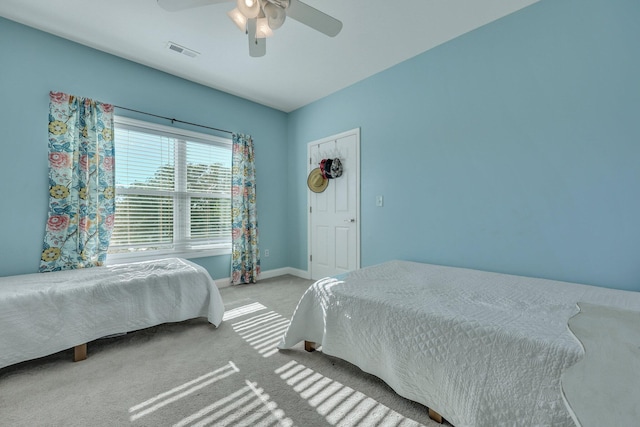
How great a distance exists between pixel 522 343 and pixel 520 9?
2535 millimetres

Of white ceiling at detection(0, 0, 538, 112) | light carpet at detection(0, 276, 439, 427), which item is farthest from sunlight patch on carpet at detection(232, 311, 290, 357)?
white ceiling at detection(0, 0, 538, 112)

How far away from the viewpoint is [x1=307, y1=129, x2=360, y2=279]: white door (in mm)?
3469

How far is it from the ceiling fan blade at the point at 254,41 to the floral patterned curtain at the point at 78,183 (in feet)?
5.74

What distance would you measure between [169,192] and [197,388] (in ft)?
7.77

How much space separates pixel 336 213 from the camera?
3.71m

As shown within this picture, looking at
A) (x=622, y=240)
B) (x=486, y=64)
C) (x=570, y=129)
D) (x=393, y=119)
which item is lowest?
(x=622, y=240)

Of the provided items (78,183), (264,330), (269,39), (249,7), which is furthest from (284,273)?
(249,7)

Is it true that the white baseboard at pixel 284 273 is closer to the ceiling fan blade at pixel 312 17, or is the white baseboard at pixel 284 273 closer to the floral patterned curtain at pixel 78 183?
the floral patterned curtain at pixel 78 183

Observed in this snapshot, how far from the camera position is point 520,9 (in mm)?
2178

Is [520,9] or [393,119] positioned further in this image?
[393,119]

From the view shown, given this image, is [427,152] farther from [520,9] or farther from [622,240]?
[622,240]

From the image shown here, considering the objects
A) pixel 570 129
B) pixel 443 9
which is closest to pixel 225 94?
pixel 443 9

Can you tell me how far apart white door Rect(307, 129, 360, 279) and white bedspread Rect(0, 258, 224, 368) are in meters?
1.71

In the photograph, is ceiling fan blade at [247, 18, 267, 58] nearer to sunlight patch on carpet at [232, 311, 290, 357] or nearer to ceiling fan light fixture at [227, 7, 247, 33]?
ceiling fan light fixture at [227, 7, 247, 33]
